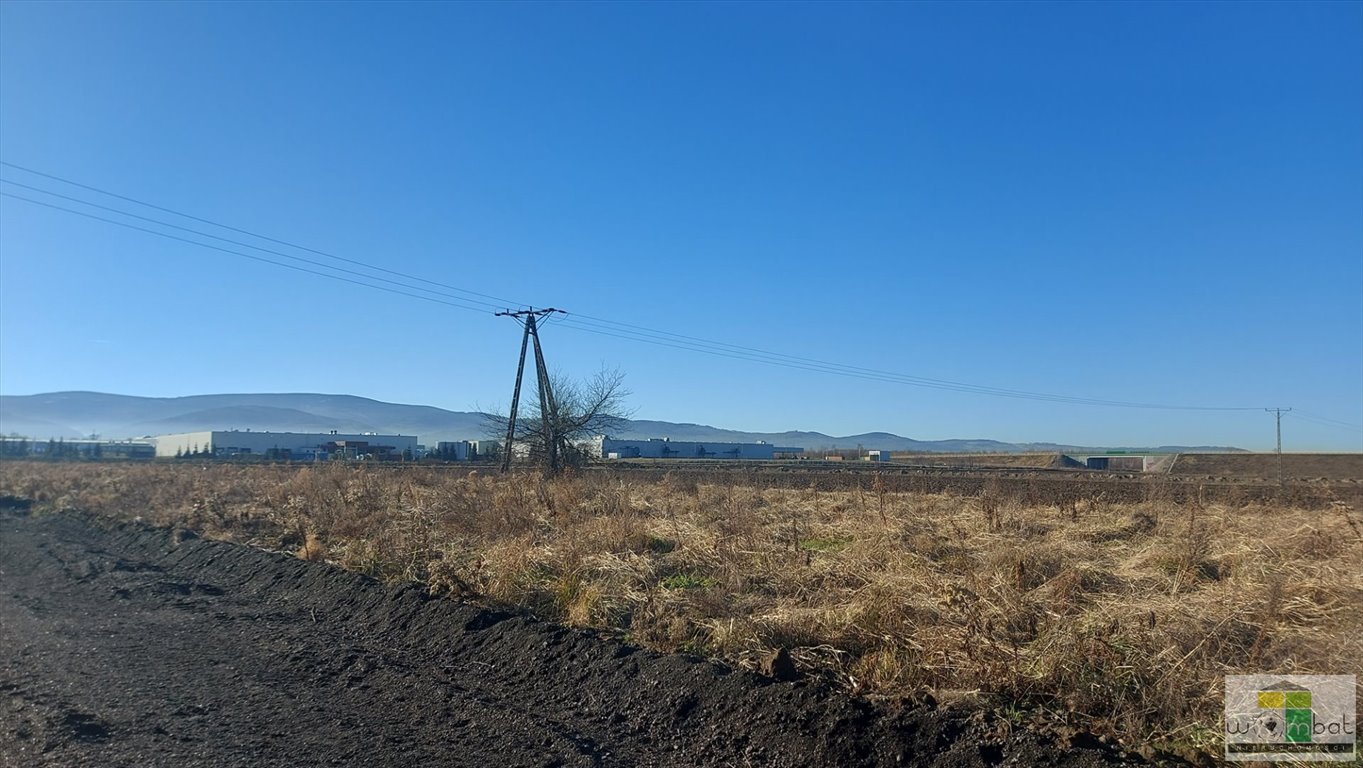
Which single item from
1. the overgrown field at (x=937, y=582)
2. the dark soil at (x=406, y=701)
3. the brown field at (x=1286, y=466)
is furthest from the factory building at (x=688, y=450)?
the dark soil at (x=406, y=701)

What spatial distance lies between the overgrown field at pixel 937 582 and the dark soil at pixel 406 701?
25.3 inches

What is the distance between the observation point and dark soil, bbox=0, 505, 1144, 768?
6.45m

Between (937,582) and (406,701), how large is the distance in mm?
5271

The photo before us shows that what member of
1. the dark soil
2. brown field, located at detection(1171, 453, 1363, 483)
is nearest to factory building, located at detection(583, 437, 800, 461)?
brown field, located at detection(1171, 453, 1363, 483)

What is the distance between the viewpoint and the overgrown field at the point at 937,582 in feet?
21.9

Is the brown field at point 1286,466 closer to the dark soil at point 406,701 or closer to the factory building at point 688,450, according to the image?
the dark soil at point 406,701

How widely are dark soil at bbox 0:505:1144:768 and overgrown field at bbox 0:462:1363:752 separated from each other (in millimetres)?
644

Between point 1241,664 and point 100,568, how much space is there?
1956 centimetres

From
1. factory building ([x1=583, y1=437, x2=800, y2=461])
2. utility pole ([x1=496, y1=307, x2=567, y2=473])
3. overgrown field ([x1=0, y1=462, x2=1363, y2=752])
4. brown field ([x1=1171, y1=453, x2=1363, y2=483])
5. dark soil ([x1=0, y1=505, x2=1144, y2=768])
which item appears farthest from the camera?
factory building ([x1=583, y1=437, x2=800, y2=461])

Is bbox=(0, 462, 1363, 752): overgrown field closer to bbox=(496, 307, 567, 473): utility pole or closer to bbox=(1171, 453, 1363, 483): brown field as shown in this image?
bbox=(496, 307, 567, 473): utility pole

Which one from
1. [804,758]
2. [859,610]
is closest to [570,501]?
[859,610]

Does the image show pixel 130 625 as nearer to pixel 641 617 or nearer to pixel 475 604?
pixel 475 604

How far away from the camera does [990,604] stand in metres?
8.24

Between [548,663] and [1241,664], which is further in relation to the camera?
[548,663]
